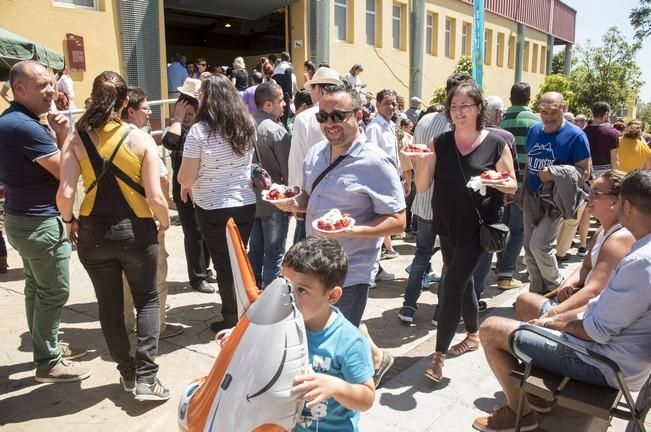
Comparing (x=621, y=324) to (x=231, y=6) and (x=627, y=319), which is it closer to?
(x=627, y=319)

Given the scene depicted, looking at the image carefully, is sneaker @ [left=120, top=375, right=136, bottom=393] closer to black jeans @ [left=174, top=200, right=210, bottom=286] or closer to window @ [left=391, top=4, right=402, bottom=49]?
black jeans @ [left=174, top=200, right=210, bottom=286]

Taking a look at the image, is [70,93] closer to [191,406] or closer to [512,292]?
[512,292]

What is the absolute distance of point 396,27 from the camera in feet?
69.3

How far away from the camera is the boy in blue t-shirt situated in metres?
1.91

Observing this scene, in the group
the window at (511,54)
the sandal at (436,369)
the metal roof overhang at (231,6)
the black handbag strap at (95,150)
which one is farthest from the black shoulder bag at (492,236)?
the window at (511,54)

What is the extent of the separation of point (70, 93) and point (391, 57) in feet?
44.8

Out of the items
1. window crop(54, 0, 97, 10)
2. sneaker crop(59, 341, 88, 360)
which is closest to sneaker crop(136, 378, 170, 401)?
sneaker crop(59, 341, 88, 360)

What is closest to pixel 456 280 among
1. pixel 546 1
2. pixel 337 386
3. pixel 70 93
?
pixel 337 386

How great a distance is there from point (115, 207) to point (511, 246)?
4152 millimetres

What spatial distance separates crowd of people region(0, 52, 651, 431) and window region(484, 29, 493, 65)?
25.7 metres

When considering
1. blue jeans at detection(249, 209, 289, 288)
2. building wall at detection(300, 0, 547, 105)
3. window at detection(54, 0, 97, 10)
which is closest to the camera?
blue jeans at detection(249, 209, 289, 288)

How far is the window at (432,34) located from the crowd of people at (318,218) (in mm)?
19709

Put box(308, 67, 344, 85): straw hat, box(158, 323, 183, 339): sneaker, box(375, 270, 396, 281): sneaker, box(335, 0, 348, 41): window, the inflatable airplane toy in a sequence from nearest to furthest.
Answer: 1. the inflatable airplane toy
2. box(158, 323, 183, 339): sneaker
3. box(308, 67, 344, 85): straw hat
4. box(375, 270, 396, 281): sneaker
5. box(335, 0, 348, 41): window

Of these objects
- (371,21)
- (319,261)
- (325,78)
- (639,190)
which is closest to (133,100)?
(325,78)
